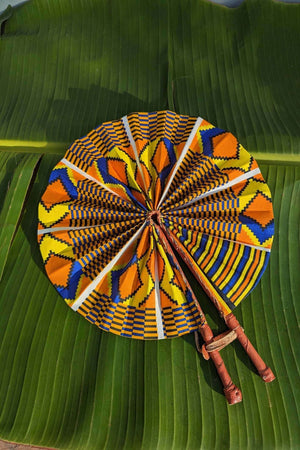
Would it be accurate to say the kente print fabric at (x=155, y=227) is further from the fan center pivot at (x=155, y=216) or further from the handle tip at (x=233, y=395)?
the handle tip at (x=233, y=395)

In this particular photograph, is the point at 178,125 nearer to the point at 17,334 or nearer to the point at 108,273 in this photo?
the point at 108,273

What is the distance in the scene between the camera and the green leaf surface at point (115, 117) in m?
0.80

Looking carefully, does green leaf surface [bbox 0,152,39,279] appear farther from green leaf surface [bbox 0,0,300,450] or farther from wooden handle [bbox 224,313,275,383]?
wooden handle [bbox 224,313,275,383]

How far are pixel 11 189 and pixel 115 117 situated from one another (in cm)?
37

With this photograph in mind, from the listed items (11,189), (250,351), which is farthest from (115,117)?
(250,351)

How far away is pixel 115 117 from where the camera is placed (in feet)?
3.49

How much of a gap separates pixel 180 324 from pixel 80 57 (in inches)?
34.5

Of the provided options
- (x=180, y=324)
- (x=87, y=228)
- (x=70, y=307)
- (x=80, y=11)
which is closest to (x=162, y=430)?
(x=180, y=324)

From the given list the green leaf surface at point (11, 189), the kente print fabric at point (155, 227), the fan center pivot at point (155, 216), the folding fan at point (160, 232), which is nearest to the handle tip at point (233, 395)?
the folding fan at point (160, 232)

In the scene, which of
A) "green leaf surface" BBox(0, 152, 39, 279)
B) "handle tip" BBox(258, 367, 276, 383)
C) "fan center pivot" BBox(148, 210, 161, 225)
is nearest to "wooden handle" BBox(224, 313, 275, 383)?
"handle tip" BBox(258, 367, 276, 383)

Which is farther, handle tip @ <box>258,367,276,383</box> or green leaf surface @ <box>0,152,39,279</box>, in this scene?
green leaf surface @ <box>0,152,39,279</box>

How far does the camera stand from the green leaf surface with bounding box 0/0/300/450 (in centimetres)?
80

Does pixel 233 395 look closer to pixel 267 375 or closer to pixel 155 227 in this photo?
pixel 267 375

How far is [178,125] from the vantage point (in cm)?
96
